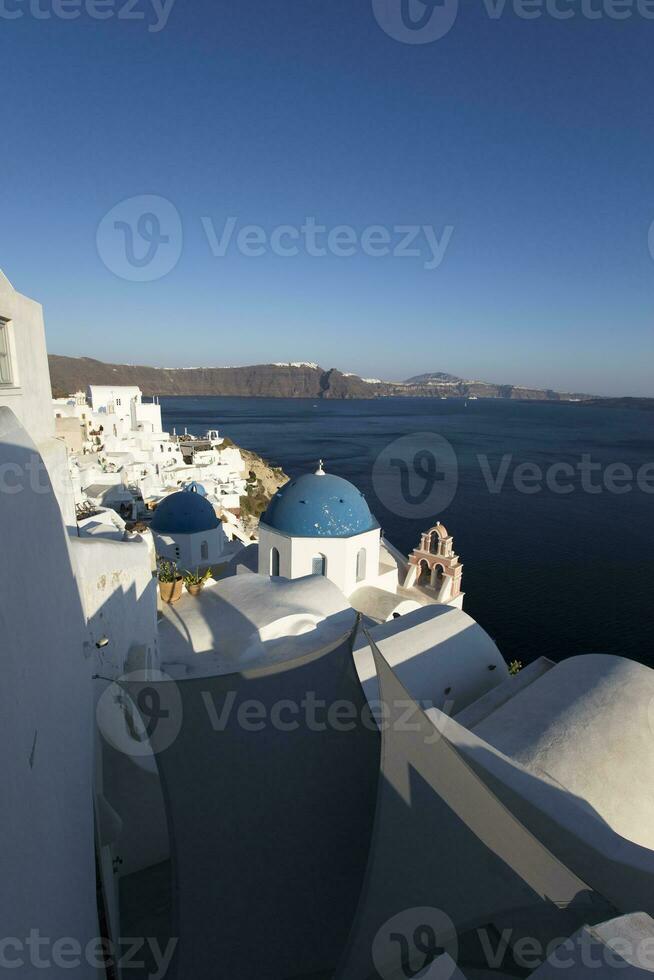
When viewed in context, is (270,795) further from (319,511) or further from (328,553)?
(319,511)

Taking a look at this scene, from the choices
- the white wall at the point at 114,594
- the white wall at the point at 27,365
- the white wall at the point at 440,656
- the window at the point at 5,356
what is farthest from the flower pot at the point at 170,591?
the window at the point at 5,356

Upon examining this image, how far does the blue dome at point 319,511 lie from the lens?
51.2 feet

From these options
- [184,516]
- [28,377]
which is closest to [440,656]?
[28,377]

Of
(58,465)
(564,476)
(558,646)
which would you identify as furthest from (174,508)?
(564,476)

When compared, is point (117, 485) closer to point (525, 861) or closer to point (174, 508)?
point (174, 508)

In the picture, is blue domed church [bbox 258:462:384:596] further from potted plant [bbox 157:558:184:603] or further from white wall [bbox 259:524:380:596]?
potted plant [bbox 157:558:184:603]

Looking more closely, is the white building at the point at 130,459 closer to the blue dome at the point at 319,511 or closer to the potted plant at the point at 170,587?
the blue dome at the point at 319,511

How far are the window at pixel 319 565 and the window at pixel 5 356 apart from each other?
1219 cm

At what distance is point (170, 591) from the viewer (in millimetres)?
10961

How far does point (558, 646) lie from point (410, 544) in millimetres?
15714

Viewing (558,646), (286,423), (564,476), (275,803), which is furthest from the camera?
(286,423)

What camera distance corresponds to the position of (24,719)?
295 centimetres

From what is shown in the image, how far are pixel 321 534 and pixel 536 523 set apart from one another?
37.6 metres

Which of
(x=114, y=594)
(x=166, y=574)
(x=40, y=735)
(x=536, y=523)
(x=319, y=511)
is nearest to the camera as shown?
(x=40, y=735)
